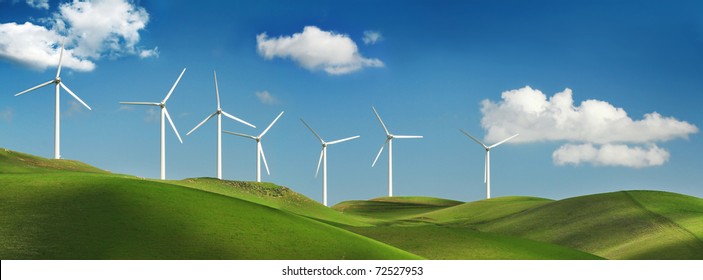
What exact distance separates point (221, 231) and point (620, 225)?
48683 mm

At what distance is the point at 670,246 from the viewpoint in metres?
62.3

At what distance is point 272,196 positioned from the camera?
98.2m

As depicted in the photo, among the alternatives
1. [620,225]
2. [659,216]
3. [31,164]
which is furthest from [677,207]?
[31,164]

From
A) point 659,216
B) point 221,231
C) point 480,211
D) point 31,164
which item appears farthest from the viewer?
point 480,211

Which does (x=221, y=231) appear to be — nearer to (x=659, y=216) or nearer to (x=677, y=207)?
(x=659, y=216)

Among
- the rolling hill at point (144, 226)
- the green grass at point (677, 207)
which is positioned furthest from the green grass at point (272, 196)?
the rolling hill at point (144, 226)

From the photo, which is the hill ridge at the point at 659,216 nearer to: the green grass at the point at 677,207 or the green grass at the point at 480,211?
the green grass at the point at 677,207

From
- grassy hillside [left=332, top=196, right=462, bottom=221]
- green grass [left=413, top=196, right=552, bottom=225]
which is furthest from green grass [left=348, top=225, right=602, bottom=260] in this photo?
grassy hillside [left=332, top=196, right=462, bottom=221]

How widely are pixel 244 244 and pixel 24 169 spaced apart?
4686cm

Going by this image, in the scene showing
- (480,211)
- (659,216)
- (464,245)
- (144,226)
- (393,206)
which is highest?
(393,206)

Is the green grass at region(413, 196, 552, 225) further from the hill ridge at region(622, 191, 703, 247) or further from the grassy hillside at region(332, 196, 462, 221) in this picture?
the hill ridge at region(622, 191, 703, 247)

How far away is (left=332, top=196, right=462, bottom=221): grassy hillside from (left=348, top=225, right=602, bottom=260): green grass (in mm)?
68596

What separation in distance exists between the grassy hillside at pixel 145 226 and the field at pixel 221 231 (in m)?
0.06
